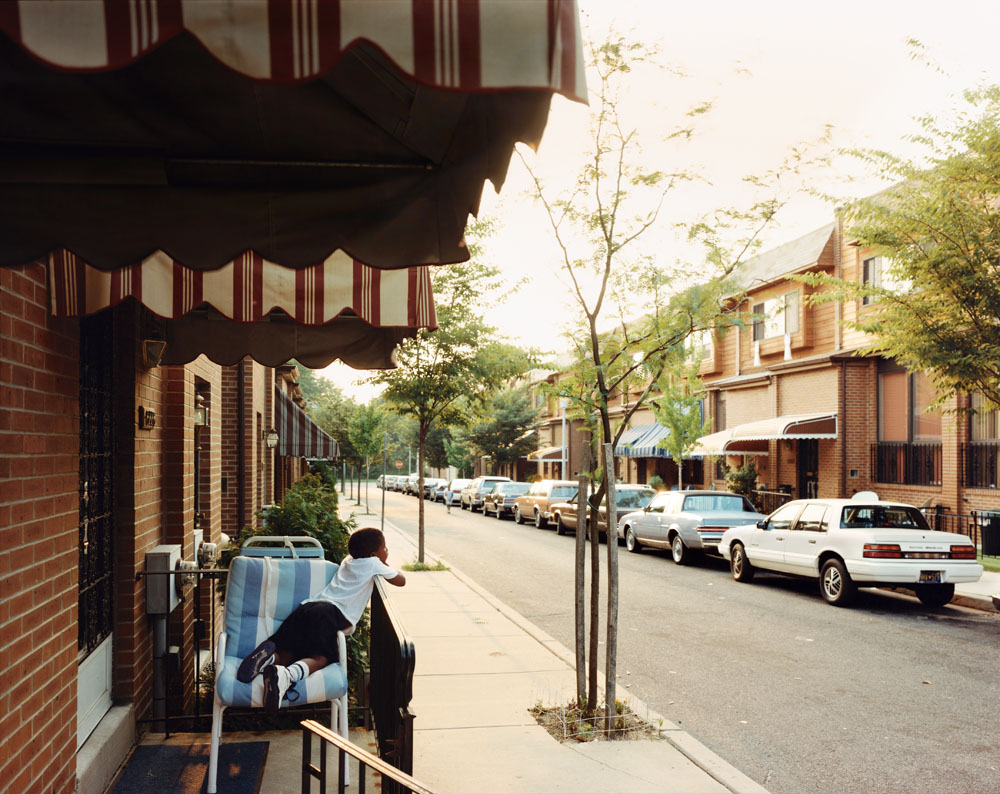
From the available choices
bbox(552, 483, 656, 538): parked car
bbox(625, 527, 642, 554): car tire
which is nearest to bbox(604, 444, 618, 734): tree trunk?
bbox(625, 527, 642, 554): car tire

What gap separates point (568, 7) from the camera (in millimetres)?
2012

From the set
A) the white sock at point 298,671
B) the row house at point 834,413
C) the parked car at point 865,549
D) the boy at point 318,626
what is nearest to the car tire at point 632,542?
the row house at point 834,413

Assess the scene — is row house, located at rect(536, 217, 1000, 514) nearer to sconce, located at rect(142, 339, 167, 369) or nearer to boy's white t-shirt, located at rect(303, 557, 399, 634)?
boy's white t-shirt, located at rect(303, 557, 399, 634)

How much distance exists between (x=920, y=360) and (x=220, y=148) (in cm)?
1182

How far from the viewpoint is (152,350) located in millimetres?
5637

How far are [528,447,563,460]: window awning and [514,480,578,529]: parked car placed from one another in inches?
742

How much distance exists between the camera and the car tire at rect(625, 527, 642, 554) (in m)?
19.3

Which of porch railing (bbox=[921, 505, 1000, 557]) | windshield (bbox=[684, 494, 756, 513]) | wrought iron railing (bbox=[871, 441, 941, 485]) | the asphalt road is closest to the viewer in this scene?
the asphalt road

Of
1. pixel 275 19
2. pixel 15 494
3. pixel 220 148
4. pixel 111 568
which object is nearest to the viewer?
pixel 275 19

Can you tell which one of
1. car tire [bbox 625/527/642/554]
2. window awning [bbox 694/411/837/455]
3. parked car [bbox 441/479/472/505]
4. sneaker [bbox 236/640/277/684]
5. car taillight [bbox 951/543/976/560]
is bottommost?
parked car [bbox 441/479/472/505]

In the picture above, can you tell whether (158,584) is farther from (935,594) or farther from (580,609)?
(935,594)

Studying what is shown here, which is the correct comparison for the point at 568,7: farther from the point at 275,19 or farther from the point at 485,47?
the point at 275,19

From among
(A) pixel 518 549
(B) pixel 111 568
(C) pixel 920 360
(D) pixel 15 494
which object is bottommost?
(A) pixel 518 549

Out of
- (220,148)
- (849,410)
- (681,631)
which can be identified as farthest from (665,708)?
(849,410)
